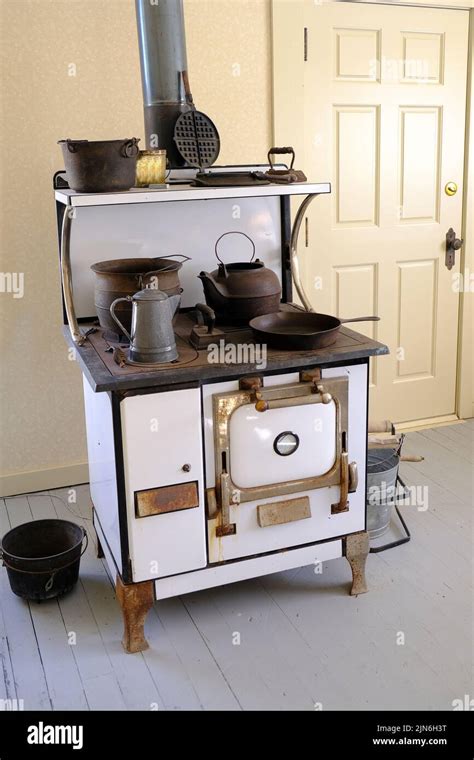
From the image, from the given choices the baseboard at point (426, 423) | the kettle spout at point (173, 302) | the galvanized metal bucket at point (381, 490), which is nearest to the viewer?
the kettle spout at point (173, 302)

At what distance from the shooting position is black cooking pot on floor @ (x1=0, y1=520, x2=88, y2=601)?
2.25 metres

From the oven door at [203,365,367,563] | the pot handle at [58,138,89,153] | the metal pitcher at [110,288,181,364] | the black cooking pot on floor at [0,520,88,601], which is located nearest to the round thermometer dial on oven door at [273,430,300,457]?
the oven door at [203,365,367,563]

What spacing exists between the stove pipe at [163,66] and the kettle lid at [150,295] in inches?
23.1

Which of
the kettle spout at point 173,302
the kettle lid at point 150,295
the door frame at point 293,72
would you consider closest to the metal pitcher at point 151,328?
the kettle lid at point 150,295

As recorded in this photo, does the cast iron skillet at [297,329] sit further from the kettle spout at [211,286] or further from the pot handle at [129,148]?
the pot handle at [129,148]

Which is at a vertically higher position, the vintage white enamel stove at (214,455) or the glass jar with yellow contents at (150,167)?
the glass jar with yellow contents at (150,167)

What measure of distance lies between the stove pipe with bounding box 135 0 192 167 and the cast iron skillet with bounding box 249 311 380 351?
59 centimetres

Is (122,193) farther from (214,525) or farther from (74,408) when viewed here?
(74,408)

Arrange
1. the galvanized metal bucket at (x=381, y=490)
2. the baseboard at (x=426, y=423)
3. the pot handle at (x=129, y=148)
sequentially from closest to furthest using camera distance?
the pot handle at (x=129, y=148) → the galvanized metal bucket at (x=381, y=490) → the baseboard at (x=426, y=423)

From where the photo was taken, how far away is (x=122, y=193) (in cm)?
202

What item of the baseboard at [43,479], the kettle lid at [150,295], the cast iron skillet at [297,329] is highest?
the kettle lid at [150,295]

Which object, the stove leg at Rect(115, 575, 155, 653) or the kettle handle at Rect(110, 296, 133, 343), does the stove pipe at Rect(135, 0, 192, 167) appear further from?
the stove leg at Rect(115, 575, 155, 653)

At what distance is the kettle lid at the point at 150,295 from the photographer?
200cm

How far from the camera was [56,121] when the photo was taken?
281 cm
